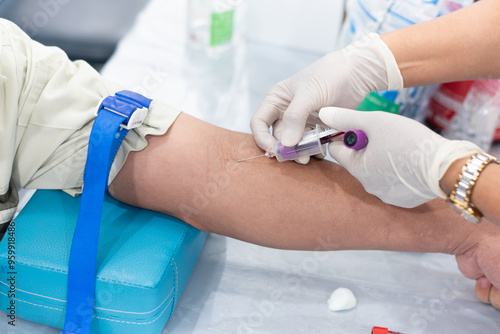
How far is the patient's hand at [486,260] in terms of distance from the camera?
1269 millimetres

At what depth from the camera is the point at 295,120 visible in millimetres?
1241

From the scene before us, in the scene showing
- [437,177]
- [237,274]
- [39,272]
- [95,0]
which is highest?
[437,177]

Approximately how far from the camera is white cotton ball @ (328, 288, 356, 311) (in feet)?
4.49

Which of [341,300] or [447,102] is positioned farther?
[447,102]

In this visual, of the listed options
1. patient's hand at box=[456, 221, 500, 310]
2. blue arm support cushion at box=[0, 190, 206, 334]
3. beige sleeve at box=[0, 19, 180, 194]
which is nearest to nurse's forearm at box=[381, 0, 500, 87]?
patient's hand at box=[456, 221, 500, 310]

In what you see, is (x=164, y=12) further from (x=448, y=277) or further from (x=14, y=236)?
(x=448, y=277)

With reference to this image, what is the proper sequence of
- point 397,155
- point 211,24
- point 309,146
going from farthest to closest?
1. point 211,24
2. point 309,146
3. point 397,155

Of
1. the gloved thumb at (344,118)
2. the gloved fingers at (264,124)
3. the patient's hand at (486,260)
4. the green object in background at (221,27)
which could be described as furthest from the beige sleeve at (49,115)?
the green object in background at (221,27)

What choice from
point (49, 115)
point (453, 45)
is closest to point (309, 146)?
point (453, 45)

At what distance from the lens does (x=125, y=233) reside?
4.11 ft

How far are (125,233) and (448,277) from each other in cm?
93

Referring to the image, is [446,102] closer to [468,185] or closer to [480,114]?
[480,114]

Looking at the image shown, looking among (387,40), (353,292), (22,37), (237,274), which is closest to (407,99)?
(387,40)

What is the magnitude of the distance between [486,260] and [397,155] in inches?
16.3
